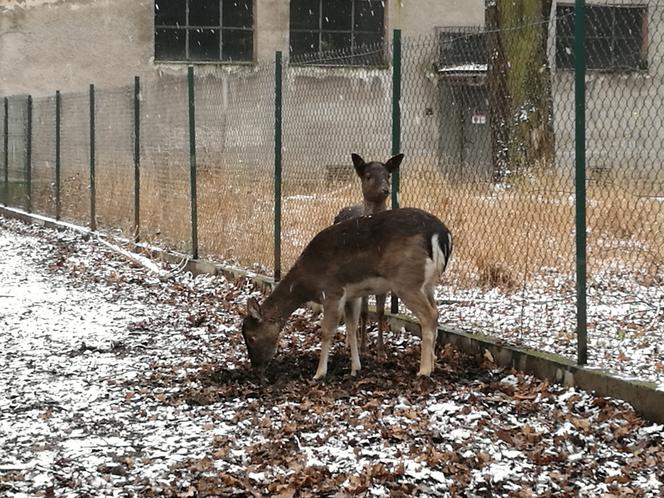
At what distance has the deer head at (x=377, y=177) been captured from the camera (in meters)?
8.20

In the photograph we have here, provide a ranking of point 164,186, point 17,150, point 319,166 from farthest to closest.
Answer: point 17,150 < point 164,186 < point 319,166

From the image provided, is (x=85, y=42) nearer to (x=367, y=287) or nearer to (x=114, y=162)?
(x=114, y=162)

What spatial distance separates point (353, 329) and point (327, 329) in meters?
0.21

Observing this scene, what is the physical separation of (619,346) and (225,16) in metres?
20.5

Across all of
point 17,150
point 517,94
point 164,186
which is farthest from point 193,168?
point 17,150

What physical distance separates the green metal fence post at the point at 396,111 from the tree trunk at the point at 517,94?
0.76 metres

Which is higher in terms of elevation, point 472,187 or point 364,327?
point 472,187

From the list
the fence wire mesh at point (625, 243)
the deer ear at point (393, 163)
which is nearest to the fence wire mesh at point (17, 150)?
the fence wire mesh at point (625, 243)

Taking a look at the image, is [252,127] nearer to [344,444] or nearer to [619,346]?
[619,346]

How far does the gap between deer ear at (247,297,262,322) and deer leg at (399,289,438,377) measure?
1.12 metres

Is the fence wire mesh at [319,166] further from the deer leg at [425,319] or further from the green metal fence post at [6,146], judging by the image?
the green metal fence post at [6,146]

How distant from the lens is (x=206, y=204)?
43.5 feet

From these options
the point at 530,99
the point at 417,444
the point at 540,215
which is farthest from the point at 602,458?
the point at 530,99

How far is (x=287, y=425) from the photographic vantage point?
6.37m
